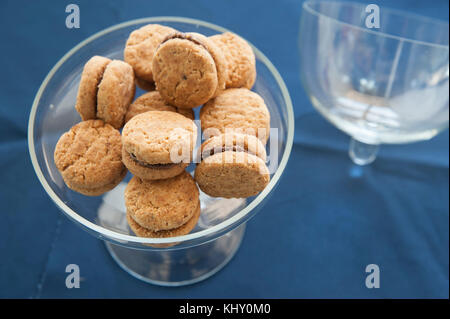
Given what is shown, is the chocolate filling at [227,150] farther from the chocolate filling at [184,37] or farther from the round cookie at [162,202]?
the chocolate filling at [184,37]

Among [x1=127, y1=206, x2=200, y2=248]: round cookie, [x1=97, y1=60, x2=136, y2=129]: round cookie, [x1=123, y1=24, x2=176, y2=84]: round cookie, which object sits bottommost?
[x1=127, y1=206, x2=200, y2=248]: round cookie

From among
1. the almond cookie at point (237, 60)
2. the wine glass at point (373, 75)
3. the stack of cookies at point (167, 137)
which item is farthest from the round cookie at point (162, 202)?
the wine glass at point (373, 75)

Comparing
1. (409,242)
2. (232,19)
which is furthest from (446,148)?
(232,19)

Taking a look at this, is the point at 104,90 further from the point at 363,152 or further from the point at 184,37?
the point at 363,152

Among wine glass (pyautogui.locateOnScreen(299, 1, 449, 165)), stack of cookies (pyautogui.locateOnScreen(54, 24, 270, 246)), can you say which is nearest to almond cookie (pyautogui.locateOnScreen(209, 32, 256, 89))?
stack of cookies (pyautogui.locateOnScreen(54, 24, 270, 246))

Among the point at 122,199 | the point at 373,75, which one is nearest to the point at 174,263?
the point at 122,199

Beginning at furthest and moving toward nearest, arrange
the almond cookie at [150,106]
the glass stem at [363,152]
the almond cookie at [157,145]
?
the glass stem at [363,152], the almond cookie at [150,106], the almond cookie at [157,145]

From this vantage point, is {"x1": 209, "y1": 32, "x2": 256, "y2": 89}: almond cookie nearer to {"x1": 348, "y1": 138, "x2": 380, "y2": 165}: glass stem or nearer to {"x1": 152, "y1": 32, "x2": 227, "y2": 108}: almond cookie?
{"x1": 152, "y1": 32, "x2": 227, "y2": 108}: almond cookie
